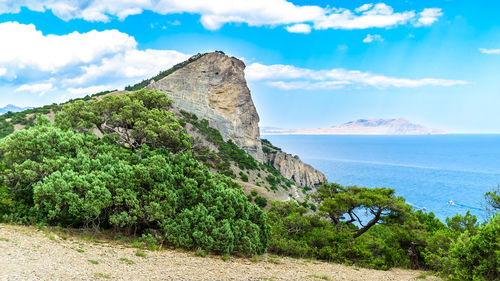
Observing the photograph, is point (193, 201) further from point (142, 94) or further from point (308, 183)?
point (308, 183)

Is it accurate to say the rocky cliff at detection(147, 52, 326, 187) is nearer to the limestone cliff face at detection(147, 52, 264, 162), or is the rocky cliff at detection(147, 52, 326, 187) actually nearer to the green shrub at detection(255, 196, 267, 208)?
the limestone cliff face at detection(147, 52, 264, 162)

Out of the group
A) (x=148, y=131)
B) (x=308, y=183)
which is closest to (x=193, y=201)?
(x=148, y=131)

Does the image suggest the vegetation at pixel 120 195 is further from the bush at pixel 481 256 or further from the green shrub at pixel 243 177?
the green shrub at pixel 243 177

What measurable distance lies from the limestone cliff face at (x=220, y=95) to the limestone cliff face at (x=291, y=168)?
13.4 feet

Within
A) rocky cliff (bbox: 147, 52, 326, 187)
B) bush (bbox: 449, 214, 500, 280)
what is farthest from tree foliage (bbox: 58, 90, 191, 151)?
rocky cliff (bbox: 147, 52, 326, 187)

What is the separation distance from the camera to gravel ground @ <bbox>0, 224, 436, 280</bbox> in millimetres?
9773

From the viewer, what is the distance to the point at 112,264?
11148 millimetres

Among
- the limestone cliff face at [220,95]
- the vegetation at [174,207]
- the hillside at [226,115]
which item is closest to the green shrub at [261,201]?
the hillside at [226,115]

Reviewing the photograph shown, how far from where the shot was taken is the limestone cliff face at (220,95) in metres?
58.1

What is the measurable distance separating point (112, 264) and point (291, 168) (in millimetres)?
58069

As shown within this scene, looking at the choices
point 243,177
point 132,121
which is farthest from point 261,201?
point 132,121

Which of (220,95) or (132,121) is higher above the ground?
(220,95)

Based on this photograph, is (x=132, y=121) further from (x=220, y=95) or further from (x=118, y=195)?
(x=220, y=95)

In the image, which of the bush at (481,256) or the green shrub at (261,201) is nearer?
the bush at (481,256)
